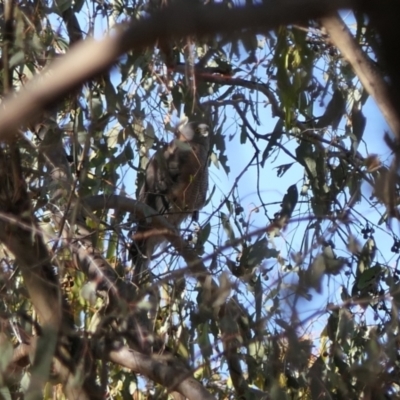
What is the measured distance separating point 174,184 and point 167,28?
3646mm

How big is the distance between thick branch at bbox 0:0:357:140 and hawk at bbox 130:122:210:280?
1618 millimetres

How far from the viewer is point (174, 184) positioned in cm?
430

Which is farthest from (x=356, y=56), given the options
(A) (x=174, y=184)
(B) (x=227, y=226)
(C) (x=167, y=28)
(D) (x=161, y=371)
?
(A) (x=174, y=184)

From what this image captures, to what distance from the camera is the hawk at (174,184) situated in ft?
8.14

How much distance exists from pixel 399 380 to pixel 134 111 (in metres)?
1.01

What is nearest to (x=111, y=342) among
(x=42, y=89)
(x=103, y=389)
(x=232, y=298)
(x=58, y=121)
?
(x=103, y=389)

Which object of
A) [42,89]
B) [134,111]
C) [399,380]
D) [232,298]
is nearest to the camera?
[42,89]

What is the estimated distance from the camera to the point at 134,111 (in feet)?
7.78

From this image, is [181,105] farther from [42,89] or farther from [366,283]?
[42,89]

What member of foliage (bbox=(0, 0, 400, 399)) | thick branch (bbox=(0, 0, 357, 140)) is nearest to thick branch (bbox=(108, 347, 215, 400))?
foliage (bbox=(0, 0, 400, 399))

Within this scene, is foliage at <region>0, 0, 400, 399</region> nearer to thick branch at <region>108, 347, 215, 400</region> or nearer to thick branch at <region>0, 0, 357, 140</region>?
thick branch at <region>108, 347, 215, 400</region>

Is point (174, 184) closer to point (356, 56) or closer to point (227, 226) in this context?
point (227, 226)

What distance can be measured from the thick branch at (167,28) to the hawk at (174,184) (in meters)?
1.62

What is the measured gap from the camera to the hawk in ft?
8.14
